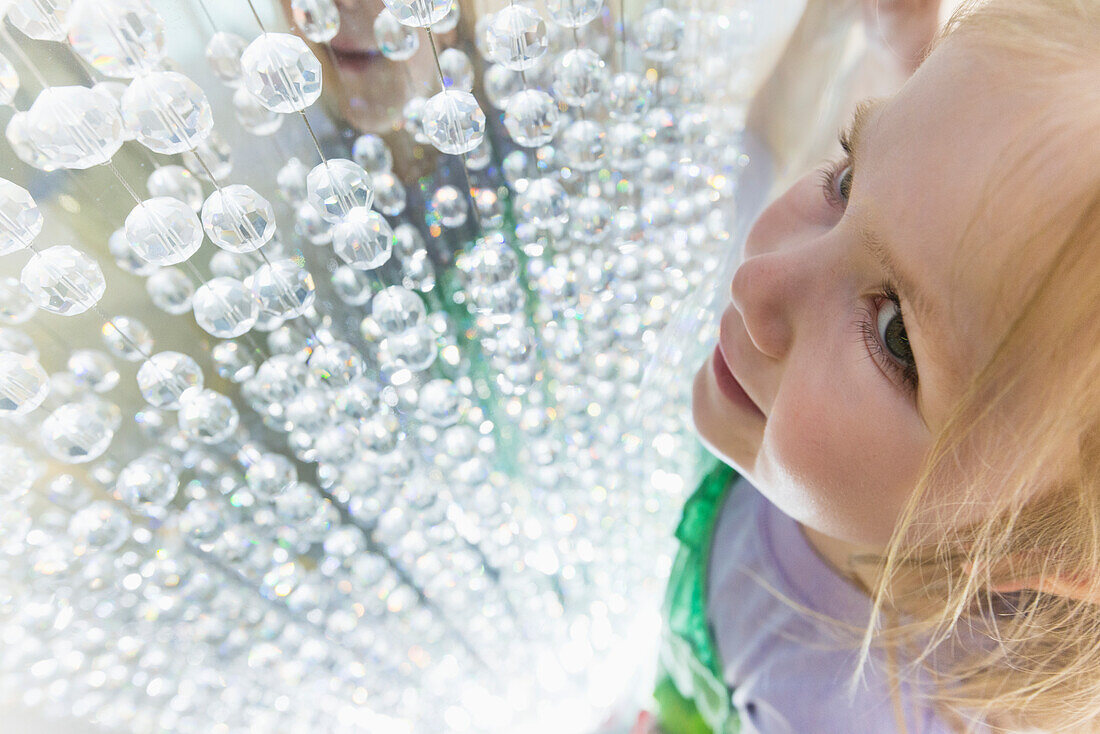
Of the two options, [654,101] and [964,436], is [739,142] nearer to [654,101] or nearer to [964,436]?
[654,101]

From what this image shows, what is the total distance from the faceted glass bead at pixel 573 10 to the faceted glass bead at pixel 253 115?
9cm

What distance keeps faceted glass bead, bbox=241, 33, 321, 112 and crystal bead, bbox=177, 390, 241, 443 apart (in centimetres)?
10

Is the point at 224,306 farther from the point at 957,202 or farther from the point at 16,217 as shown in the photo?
the point at 957,202

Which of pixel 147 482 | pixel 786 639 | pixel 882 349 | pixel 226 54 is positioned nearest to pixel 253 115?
pixel 226 54

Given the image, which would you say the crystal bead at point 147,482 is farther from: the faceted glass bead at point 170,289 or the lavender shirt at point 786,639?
the lavender shirt at point 786,639

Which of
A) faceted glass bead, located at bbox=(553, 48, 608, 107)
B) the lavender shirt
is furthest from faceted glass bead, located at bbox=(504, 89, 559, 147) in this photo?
the lavender shirt

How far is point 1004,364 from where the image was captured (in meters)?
0.25

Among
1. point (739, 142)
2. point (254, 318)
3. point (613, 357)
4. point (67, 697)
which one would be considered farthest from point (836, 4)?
point (67, 697)

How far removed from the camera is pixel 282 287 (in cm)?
23

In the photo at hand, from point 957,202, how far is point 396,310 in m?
0.19

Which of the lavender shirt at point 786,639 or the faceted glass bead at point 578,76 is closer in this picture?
the faceted glass bead at point 578,76

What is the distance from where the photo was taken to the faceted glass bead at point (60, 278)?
195 mm

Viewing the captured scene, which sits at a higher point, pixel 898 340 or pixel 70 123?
pixel 70 123


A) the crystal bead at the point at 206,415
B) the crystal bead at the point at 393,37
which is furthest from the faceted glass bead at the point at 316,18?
the crystal bead at the point at 206,415
